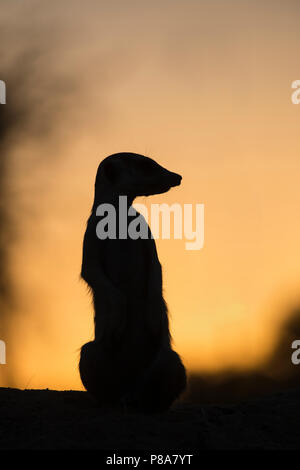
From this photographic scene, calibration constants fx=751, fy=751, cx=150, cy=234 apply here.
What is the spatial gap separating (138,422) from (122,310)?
135cm

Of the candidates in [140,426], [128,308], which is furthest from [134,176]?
[140,426]

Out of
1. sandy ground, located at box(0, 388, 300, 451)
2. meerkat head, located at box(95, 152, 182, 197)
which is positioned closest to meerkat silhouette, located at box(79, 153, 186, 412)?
meerkat head, located at box(95, 152, 182, 197)

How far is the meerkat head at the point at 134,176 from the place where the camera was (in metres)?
8.68

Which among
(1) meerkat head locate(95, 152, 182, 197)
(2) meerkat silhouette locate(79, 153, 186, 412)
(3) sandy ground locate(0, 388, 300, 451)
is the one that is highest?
(1) meerkat head locate(95, 152, 182, 197)

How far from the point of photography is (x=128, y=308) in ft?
27.5

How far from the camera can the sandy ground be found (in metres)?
6.75

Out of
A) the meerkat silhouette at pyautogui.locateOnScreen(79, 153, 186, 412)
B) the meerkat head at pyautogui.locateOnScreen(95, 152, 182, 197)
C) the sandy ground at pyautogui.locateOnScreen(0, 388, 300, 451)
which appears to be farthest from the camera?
the meerkat head at pyautogui.locateOnScreen(95, 152, 182, 197)

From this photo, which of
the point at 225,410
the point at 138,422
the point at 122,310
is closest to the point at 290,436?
the point at 225,410

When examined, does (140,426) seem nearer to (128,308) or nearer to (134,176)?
(128,308)

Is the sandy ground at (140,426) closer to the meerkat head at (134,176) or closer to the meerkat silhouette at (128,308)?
the meerkat silhouette at (128,308)

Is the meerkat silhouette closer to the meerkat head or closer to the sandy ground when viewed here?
the meerkat head
